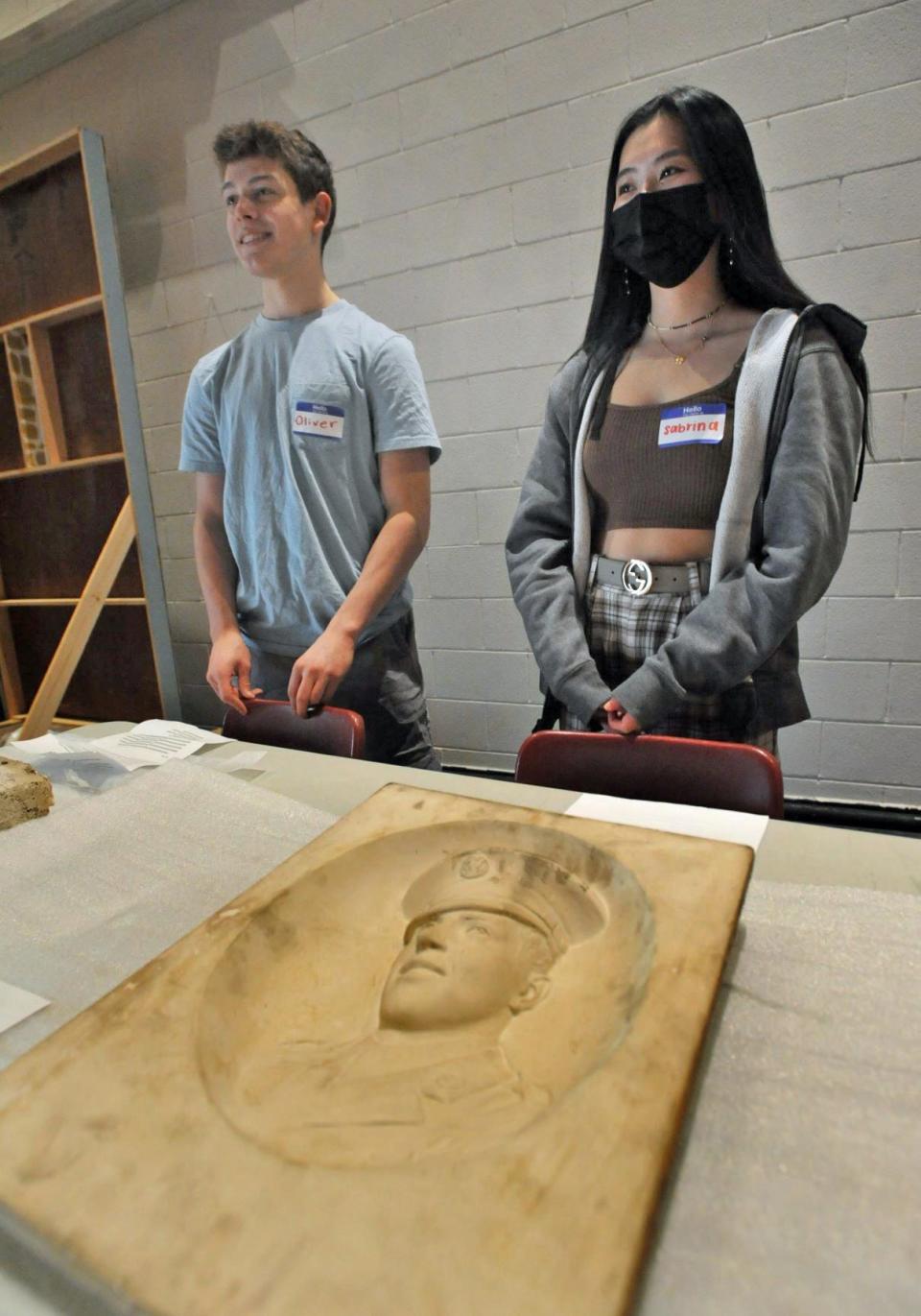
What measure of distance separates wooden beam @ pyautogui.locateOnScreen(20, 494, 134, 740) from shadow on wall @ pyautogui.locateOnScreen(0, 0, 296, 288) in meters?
0.79

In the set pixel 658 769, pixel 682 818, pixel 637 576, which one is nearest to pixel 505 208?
pixel 637 576

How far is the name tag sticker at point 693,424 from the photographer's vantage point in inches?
50.9

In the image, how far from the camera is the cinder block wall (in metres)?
1.47

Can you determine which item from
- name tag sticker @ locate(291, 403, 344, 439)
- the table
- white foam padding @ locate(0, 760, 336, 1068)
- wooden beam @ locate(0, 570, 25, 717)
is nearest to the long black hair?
name tag sticker @ locate(291, 403, 344, 439)

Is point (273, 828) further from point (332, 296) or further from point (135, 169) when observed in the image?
point (135, 169)

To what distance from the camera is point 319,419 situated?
64.4 inches

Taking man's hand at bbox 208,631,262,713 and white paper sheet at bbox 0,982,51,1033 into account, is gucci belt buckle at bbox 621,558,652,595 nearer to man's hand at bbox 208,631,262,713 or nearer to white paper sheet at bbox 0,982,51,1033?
man's hand at bbox 208,631,262,713

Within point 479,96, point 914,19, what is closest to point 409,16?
point 479,96

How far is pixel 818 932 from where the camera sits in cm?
61

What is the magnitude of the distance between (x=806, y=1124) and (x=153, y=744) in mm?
1146

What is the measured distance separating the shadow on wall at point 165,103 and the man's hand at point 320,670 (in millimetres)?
1357

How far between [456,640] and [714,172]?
1.21 metres

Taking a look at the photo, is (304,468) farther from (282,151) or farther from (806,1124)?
(806,1124)

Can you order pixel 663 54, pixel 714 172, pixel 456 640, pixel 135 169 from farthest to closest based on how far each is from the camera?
pixel 135 169, pixel 456 640, pixel 663 54, pixel 714 172
